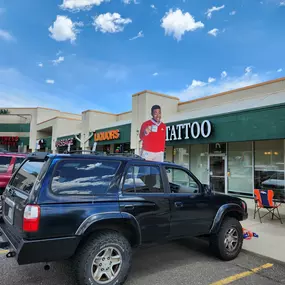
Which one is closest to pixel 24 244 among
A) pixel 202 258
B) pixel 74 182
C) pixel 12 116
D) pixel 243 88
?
pixel 74 182

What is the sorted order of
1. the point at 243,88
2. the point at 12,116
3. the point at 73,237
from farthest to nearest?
the point at 12,116, the point at 243,88, the point at 73,237

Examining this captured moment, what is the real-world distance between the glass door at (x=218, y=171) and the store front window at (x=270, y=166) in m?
1.44

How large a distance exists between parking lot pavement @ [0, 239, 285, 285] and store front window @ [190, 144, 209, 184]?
22.4ft

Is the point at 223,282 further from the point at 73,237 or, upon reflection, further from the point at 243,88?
the point at 243,88

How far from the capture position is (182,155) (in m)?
13.0

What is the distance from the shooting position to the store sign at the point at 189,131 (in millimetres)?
9938

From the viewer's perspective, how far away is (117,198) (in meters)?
3.63

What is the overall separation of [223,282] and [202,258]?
950mm

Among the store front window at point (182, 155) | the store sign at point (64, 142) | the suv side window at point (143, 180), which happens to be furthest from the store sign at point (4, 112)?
the suv side window at point (143, 180)

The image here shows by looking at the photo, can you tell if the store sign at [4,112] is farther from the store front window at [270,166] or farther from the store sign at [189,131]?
the store front window at [270,166]

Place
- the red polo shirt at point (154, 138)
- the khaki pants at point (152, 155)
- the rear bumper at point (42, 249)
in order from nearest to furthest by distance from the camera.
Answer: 1. the rear bumper at point (42, 249)
2. the khaki pants at point (152, 155)
3. the red polo shirt at point (154, 138)

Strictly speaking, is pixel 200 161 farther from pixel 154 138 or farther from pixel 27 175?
pixel 27 175

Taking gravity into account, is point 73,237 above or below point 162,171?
below

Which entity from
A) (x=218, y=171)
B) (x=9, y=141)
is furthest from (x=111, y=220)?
(x=9, y=141)
